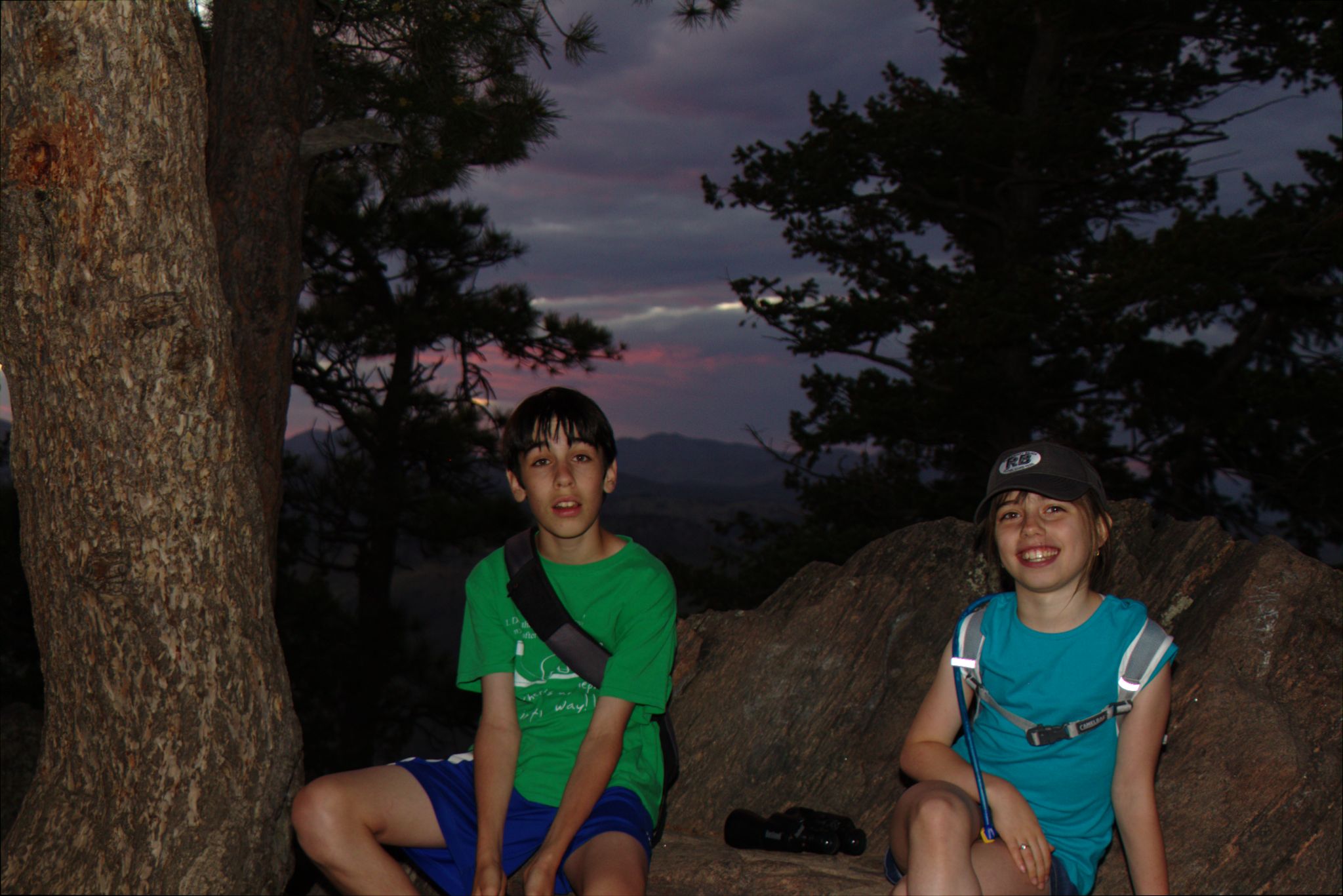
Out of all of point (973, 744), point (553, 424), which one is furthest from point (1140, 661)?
point (553, 424)

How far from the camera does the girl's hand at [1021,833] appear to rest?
8.23 ft

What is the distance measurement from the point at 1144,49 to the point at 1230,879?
1459 cm

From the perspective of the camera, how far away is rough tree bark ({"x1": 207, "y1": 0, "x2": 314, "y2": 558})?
4953mm

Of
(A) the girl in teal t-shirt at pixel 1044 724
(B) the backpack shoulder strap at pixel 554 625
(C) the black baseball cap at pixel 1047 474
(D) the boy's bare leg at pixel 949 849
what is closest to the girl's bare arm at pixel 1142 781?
(A) the girl in teal t-shirt at pixel 1044 724

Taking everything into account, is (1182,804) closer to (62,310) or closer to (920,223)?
(62,310)

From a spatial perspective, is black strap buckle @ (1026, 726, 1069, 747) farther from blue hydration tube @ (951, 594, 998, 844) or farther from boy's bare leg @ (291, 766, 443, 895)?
boy's bare leg @ (291, 766, 443, 895)

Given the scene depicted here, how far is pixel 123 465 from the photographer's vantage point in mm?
2863

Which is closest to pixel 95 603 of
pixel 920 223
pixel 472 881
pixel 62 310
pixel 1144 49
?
pixel 62 310

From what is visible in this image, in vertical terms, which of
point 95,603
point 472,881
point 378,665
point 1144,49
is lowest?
point 378,665

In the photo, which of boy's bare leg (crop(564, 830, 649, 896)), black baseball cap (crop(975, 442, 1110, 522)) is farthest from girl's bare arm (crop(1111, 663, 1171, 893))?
boy's bare leg (crop(564, 830, 649, 896))

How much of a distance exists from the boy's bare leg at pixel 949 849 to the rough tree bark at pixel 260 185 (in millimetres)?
3580

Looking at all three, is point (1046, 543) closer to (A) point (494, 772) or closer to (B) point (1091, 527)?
(B) point (1091, 527)

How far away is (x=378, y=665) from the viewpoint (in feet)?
44.1

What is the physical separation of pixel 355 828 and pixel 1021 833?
1749 millimetres
